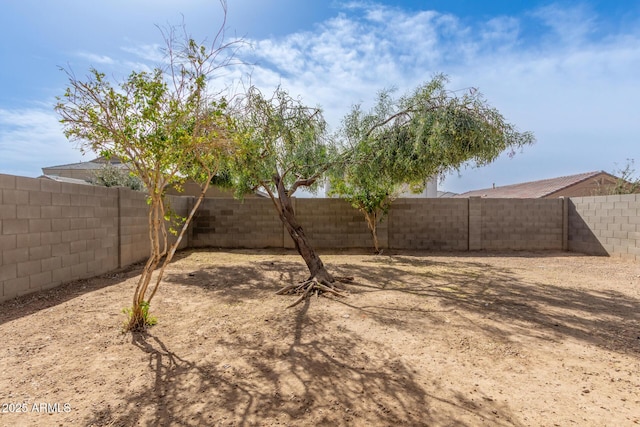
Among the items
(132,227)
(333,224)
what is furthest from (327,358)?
(333,224)

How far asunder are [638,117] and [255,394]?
10.1m

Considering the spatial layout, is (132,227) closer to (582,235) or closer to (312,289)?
(312,289)

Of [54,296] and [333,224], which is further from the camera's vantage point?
[333,224]

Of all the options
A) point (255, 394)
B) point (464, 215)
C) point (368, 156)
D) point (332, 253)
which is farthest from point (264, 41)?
point (464, 215)

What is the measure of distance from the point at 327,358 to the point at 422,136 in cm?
371

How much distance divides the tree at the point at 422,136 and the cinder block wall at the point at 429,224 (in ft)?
11.4

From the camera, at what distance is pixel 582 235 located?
9.27 meters

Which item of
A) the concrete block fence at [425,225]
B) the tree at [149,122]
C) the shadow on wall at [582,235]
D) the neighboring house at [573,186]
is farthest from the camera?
the neighboring house at [573,186]

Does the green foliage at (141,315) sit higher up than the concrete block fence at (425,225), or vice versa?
the concrete block fence at (425,225)

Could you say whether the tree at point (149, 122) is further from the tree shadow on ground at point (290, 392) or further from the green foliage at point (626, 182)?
the green foliage at point (626, 182)

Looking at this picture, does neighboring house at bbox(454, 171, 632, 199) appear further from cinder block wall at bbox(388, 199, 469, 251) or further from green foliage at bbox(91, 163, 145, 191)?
green foliage at bbox(91, 163, 145, 191)

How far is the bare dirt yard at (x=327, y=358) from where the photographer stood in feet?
6.57

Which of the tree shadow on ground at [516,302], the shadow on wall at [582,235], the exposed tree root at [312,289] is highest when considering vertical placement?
the shadow on wall at [582,235]

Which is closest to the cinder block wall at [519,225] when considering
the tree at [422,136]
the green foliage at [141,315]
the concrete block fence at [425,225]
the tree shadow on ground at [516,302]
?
the concrete block fence at [425,225]
